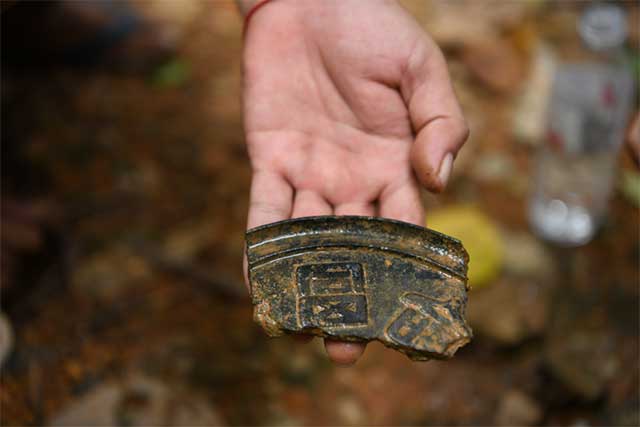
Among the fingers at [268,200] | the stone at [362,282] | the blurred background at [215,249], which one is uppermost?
the fingers at [268,200]

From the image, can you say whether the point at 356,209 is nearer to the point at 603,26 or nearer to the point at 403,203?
the point at 403,203

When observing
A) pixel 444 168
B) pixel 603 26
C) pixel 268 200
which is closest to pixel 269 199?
pixel 268 200

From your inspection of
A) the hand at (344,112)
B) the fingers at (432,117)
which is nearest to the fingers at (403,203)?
the hand at (344,112)

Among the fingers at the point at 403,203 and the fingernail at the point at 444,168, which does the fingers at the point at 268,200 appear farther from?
the fingernail at the point at 444,168

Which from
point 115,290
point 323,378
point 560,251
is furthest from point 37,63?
point 560,251

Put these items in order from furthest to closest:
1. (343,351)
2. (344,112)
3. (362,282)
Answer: (344,112), (362,282), (343,351)

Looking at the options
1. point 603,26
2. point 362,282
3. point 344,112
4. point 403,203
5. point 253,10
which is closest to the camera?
point 362,282
